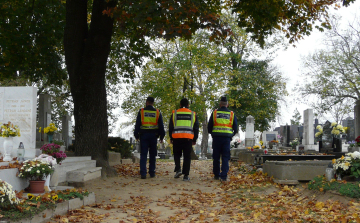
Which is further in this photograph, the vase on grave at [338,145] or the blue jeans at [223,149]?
the vase on grave at [338,145]

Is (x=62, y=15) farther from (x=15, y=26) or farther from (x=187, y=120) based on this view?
(x=187, y=120)

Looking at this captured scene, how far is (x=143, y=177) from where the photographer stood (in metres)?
11.1

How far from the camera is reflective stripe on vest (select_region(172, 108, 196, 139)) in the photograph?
35.1 feet

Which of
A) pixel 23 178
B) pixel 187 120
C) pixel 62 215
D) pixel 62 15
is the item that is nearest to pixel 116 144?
pixel 62 15

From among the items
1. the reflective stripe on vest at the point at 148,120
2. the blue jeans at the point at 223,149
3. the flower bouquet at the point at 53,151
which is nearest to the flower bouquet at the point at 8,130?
the flower bouquet at the point at 53,151

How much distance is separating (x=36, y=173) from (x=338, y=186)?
219 inches

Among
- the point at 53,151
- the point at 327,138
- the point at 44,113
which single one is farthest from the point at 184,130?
the point at 327,138

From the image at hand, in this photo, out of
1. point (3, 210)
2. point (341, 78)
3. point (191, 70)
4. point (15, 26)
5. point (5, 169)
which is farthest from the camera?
point (341, 78)

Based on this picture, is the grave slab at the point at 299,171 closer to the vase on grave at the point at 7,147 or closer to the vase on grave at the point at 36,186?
the vase on grave at the point at 36,186

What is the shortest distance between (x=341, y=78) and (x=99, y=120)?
32.1m

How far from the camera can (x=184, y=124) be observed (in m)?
10.7

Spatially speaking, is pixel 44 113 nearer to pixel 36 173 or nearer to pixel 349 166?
pixel 36 173

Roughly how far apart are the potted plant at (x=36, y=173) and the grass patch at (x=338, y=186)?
5.16 meters

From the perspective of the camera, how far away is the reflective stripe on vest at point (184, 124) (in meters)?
10.7
